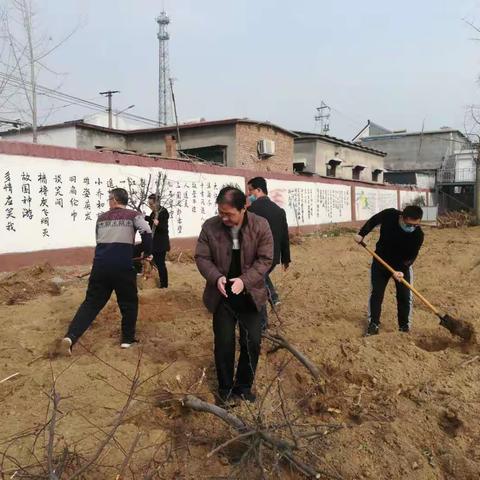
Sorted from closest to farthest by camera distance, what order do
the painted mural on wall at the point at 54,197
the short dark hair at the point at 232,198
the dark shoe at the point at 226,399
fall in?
1. the short dark hair at the point at 232,198
2. the dark shoe at the point at 226,399
3. the painted mural on wall at the point at 54,197

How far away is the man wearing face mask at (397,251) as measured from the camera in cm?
454

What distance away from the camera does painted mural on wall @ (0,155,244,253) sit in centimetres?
752

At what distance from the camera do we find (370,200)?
22.8 m

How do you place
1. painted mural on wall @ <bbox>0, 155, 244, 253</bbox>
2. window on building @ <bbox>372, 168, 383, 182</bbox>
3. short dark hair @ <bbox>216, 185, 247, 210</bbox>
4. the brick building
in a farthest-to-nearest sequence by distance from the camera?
1. window on building @ <bbox>372, 168, 383, 182</bbox>
2. the brick building
3. painted mural on wall @ <bbox>0, 155, 244, 253</bbox>
4. short dark hair @ <bbox>216, 185, 247, 210</bbox>

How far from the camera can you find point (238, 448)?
2682 mm

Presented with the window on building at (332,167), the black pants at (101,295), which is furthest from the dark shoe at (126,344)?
the window on building at (332,167)

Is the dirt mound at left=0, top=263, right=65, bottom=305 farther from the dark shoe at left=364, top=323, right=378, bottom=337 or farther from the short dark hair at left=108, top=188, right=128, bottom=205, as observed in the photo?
the dark shoe at left=364, top=323, right=378, bottom=337

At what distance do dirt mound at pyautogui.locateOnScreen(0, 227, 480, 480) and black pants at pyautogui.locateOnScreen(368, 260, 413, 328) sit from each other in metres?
0.21

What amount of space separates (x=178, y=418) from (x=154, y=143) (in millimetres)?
16490

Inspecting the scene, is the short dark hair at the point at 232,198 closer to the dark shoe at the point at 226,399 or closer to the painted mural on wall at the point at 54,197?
the dark shoe at the point at 226,399

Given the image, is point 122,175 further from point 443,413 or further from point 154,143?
point 154,143

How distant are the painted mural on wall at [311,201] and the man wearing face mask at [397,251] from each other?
10.1 metres

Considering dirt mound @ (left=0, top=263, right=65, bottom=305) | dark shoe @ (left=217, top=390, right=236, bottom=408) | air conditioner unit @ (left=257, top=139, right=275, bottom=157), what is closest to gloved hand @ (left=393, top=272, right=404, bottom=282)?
dark shoe @ (left=217, top=390, right=236, bottom=408)

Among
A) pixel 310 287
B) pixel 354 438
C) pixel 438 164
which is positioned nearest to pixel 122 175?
pixel 310 287
